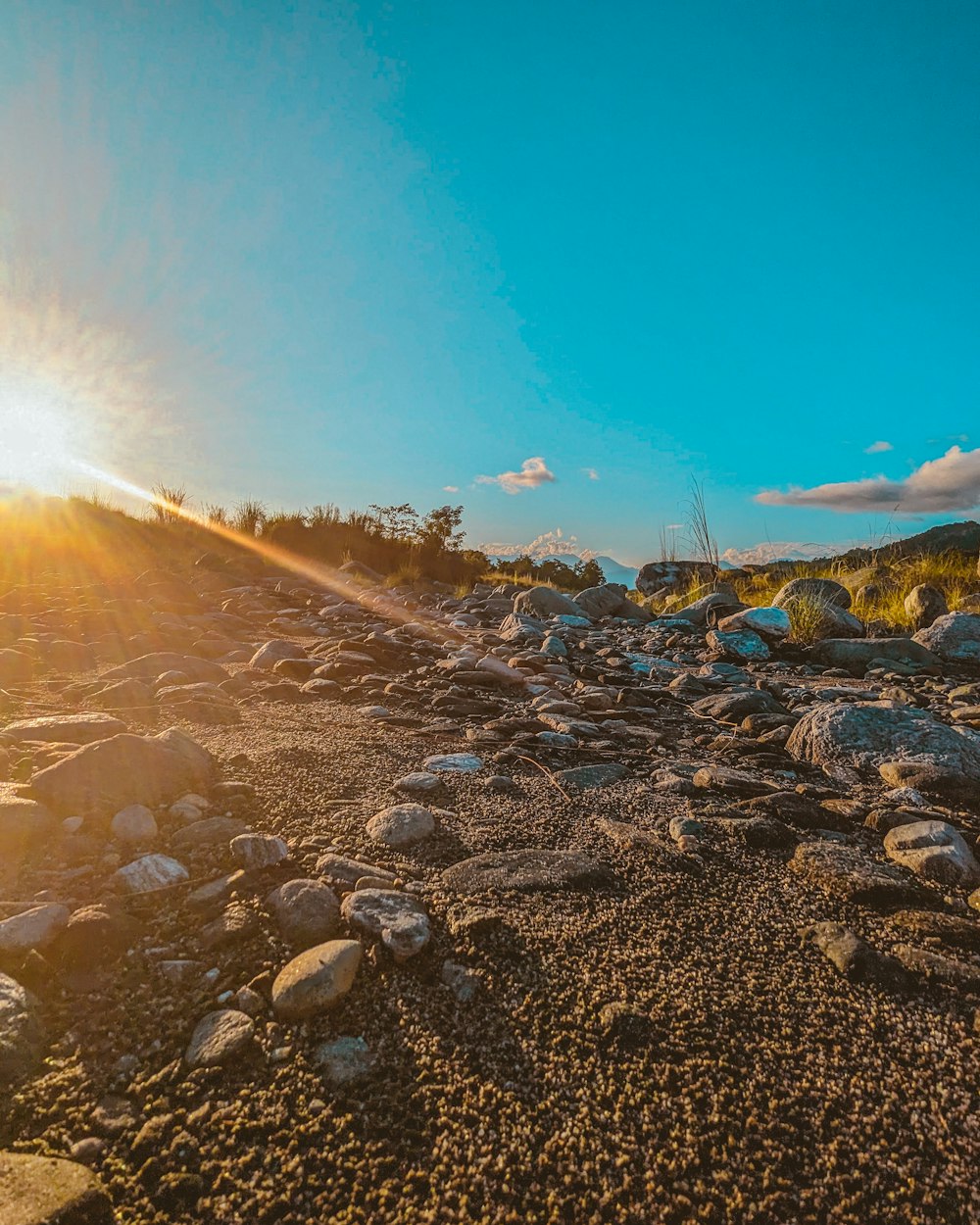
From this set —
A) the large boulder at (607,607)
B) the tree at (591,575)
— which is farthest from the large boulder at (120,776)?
the tree at (591,575)

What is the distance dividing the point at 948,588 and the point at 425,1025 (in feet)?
32.9

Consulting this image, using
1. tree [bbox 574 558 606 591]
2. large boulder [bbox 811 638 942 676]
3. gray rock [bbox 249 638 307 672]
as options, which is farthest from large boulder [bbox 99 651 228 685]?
tree [bbox 574 558 606 591]

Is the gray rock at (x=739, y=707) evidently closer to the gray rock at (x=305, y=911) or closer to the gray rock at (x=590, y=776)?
the gray rock at (x=590, y=776)

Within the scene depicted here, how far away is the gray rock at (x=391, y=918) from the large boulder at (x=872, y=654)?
558 cm

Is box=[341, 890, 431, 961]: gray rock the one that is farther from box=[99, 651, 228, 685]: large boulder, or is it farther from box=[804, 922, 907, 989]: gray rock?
box=[99, 651, 228, 685]: large boulder

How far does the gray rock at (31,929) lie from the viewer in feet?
4.29

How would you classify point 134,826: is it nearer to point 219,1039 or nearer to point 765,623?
point 219,1039

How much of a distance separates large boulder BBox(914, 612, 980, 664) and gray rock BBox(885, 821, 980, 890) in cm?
494

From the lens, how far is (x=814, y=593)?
7.93 metres

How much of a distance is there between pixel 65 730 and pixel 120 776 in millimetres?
673

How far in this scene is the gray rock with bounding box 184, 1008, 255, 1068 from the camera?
1091 millimetres

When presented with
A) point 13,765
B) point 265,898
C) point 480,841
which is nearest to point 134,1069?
point 265,898

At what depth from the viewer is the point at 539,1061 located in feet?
3.66

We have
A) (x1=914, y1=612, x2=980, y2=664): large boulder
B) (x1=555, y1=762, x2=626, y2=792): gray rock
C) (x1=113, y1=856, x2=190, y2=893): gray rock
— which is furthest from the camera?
(x1=914, y1=612, x2=980, y2=664): large boulder
